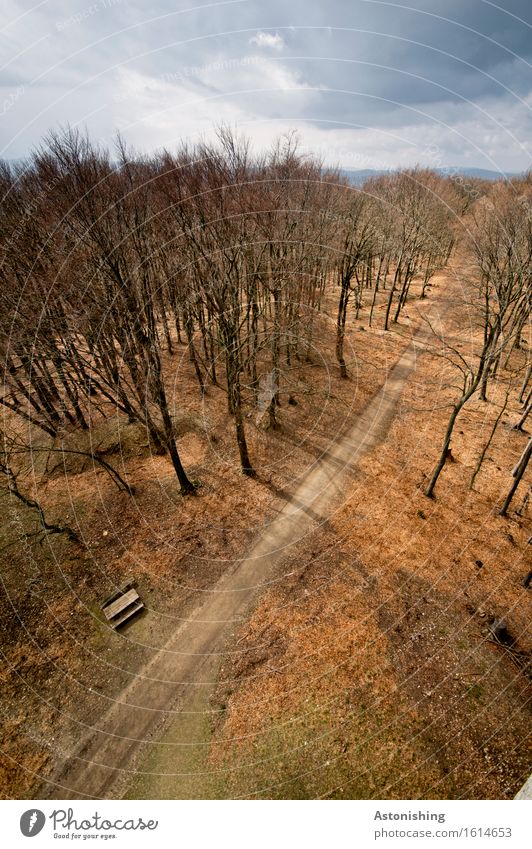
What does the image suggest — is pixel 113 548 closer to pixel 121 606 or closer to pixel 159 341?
pixel 121 606

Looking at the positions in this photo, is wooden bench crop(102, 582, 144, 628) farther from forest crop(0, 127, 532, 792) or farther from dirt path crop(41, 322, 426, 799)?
dirt path crop(41, 322, 426, 799)

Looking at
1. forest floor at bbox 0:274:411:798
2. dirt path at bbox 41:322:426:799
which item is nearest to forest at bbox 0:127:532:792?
forest floor at bbox 0:274:411:798

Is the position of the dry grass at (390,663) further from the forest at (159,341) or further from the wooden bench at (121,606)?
the wooden bench at (121,606)

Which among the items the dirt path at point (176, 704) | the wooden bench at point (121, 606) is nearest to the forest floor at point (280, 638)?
the dirt path at point (176, 704)

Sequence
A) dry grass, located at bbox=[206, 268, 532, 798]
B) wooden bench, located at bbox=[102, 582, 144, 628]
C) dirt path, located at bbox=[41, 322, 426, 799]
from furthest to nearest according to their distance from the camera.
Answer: wooden bench, located at bbox=[102, 582, 144, 628], dirt path, located at bbox=[41, 322, 426, 799], dry grass, located at bbox=[206, 268, 532, 798]

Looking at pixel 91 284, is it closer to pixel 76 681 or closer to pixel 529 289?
pixel 76 681

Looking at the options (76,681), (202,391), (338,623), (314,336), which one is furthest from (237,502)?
(314,336)

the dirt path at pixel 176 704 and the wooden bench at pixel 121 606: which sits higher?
the wooden bench at pixel 121 606
